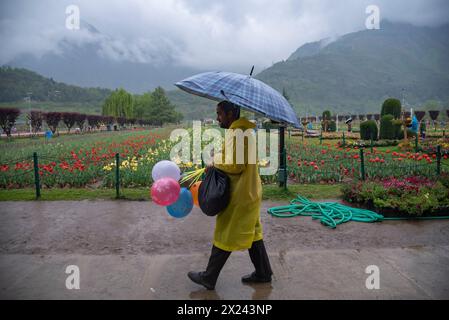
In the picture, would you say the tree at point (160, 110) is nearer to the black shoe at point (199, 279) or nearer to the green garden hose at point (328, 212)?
the green garden hose at point (328, 212)

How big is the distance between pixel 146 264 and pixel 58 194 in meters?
4.07

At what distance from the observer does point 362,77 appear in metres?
148

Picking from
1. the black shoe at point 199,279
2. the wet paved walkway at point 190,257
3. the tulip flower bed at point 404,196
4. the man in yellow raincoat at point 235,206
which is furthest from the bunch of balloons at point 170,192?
the tulip flower bed at point 404,196

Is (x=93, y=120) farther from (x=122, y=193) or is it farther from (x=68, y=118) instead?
(x=122, y=193)

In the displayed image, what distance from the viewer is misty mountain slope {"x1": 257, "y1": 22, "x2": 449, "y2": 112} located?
122312mm

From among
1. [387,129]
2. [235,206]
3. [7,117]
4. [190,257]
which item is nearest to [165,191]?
[235,206]

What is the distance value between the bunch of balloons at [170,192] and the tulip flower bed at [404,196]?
3.58m

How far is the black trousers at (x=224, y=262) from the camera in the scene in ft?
9.96

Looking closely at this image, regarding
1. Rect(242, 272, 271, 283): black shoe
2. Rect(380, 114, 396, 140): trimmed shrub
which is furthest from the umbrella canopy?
Rect(380, 114, 396, 140): trimmed shrub

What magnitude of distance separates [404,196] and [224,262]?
3911 millimetres

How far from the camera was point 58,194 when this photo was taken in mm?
6902
